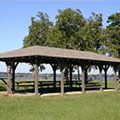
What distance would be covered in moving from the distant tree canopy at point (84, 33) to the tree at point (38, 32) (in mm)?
2138

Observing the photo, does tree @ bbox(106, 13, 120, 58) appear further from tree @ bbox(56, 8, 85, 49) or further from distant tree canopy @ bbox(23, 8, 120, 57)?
tree @ bbox(56, 8, 85, 49)

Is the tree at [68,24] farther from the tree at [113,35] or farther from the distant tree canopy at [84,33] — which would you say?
the tree at [113,35]

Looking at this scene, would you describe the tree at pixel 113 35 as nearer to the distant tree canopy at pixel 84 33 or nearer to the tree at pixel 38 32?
the distant tree canopy at pixel 84 33

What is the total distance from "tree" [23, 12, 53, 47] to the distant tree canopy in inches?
84.2

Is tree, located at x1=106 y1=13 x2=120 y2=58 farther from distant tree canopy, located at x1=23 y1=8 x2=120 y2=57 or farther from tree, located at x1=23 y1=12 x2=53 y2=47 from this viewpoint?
tree, located at x1=23 y1=12 x2=53 y2=47

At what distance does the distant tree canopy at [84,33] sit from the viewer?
133ft

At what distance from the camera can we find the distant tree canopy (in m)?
40.4

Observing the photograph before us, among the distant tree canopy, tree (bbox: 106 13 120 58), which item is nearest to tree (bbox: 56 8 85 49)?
the distant tree canopy

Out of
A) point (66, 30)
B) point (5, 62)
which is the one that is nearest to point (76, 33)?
point (66, 30)

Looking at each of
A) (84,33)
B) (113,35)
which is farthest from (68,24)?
(113,35)

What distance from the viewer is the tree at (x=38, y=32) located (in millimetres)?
48281

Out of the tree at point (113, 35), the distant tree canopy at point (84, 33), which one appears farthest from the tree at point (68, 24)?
the tree at point (113, 35)

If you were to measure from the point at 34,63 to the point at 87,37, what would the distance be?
81.6ft

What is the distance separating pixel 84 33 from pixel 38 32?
10.7 m
